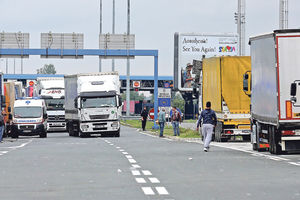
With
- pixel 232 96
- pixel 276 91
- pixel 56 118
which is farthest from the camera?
pixel 56 118

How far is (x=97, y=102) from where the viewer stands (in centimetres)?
4422

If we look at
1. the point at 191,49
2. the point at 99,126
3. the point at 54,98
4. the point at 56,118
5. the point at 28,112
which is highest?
the point at 191,49

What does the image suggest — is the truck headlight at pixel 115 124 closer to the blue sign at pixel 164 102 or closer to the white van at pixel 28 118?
the white van at pixel 28 118

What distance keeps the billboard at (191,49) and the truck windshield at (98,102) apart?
2895cm

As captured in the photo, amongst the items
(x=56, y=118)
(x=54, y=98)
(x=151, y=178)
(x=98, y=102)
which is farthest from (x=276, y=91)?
(x=56, y=118)

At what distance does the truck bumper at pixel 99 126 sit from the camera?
147 ft

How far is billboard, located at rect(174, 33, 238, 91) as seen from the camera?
73.6 metres

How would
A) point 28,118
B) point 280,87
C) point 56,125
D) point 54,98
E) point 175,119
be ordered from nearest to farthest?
point 280,87, point 175,119, point 28,118, point 54,98, point 56,125

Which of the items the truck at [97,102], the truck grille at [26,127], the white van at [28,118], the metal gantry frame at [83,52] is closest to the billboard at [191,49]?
the metal gantry frame at [83,52]

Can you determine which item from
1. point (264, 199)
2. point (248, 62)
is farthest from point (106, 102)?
point (264, 199)

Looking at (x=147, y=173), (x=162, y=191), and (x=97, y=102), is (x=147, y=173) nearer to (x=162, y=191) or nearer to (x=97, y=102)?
(x=162, y=191)

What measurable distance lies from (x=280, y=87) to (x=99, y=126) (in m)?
23.7

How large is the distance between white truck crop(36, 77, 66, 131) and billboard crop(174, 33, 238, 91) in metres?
18.8

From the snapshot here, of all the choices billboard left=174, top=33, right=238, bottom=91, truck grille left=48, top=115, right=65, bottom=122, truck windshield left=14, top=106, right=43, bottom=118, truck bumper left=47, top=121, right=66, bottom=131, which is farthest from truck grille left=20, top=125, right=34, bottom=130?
billboard left=174, top=33, right=238, bottom=91
